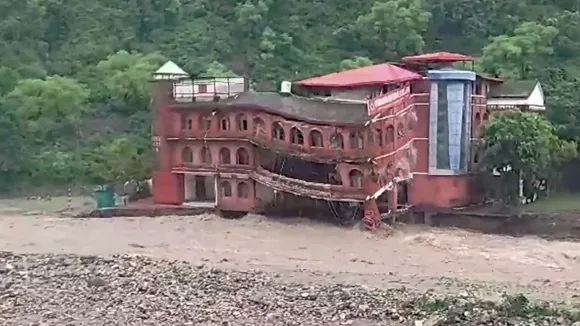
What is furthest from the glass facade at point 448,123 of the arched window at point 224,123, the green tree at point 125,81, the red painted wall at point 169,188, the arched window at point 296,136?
the green tree at point 125,81

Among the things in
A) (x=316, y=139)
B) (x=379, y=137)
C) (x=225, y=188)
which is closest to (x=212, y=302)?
(x=379, y=137)

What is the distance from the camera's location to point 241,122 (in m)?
35.8

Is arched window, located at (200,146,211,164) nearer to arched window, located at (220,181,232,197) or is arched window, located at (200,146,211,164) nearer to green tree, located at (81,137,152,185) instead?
arched window, located at (220,181,232,197)

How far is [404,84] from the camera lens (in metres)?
34.8

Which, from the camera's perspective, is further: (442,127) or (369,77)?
(442,127)

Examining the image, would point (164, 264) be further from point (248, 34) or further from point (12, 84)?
point (248, 34)

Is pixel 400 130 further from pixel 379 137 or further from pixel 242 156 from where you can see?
pixel 242 156

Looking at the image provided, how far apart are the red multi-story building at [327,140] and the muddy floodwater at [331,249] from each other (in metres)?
1.34

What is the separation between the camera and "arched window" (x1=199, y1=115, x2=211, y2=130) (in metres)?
Result: 36.3

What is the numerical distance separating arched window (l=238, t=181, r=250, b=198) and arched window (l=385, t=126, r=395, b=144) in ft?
17.6

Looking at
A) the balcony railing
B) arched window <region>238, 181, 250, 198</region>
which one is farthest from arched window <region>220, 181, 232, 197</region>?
the balcony railing

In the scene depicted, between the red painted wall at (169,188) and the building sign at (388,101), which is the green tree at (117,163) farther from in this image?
the building sign at (388,101)

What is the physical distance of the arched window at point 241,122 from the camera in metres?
35.7

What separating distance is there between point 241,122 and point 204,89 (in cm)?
226
